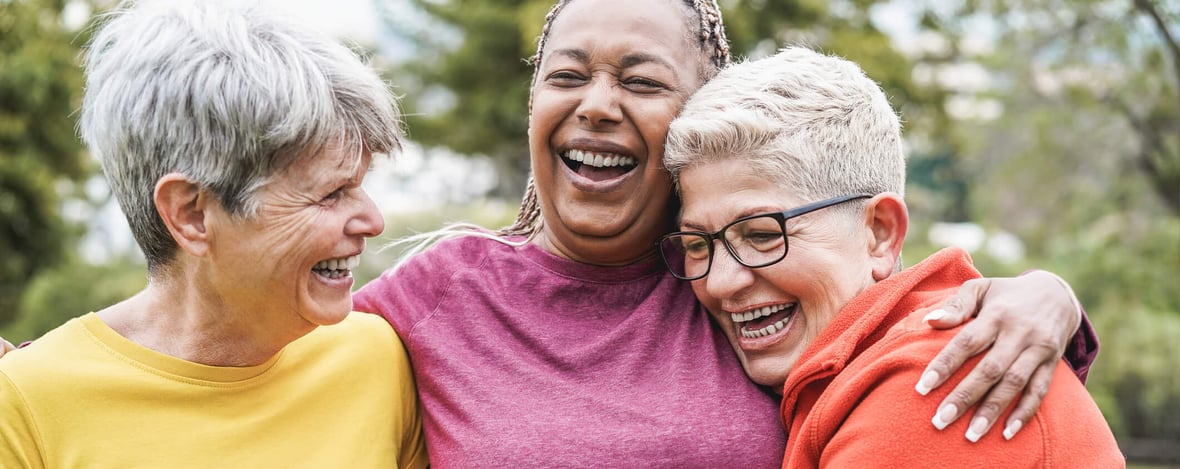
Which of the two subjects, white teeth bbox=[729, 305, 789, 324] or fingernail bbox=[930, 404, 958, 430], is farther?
white teeth bbox=[729, 305, 789, 324]

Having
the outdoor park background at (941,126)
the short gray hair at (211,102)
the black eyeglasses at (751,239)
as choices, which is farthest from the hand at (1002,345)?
the outdoor park background at (941,126)

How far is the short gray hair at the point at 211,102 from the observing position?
2174 millimetres

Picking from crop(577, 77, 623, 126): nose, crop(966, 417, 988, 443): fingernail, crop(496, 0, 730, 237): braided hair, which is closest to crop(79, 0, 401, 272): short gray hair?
crop(577, 77, 623, 126): nose

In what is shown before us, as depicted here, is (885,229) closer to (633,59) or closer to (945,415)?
(945,415)

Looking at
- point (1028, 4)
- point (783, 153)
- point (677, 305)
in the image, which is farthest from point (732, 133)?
point (1028, 4)

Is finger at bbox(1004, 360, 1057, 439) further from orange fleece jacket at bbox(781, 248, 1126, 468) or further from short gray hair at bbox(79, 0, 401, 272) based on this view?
short gray hair at bbox(79, 0, 401, 272)

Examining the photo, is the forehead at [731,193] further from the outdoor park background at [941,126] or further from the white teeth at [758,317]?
the outdoor park background at [941,126]

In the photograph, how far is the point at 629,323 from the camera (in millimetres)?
2654

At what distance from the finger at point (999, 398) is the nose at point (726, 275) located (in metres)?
0.62

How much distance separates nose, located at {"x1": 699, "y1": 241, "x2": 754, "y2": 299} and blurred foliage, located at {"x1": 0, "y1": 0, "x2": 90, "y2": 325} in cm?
876

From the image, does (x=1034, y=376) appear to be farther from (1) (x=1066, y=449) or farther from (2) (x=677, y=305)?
(2) (x=677, y=305)

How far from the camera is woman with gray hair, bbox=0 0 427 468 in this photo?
2174mm

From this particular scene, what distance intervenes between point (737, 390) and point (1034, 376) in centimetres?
69

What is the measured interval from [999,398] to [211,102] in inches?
65.3
